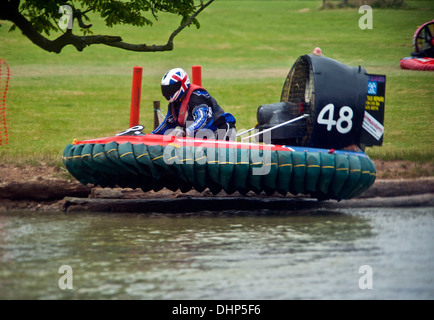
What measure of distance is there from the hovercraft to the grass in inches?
55.5

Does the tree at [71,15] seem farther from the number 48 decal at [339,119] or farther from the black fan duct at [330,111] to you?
the number 48 decal at [339,119]

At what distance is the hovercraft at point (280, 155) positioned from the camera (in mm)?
6324

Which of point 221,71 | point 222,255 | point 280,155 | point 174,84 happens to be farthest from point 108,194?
point 221,71

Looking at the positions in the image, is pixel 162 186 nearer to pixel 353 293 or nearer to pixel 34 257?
pixel 34 257

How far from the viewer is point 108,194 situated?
716cm

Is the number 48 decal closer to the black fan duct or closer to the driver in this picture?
the black fan duct

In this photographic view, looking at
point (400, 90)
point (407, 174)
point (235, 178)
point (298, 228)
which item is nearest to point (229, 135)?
point (235, 178)

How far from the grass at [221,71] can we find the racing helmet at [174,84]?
176 centimetres

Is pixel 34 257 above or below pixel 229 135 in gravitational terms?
below

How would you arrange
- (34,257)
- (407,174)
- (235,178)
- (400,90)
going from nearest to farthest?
(34,257) → (235,178) → (407,174) → (400,90)

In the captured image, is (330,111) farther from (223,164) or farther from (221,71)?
(221,71)
